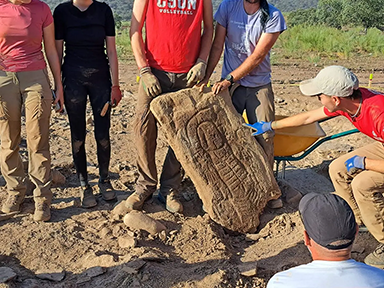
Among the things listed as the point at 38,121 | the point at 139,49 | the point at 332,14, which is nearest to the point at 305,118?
the point at 139,49

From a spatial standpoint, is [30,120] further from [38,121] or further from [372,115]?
[372,115]

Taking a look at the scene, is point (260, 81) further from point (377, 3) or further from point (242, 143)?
point (377, 3)

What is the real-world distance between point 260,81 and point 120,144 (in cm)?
240

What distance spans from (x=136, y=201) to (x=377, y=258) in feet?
6.61

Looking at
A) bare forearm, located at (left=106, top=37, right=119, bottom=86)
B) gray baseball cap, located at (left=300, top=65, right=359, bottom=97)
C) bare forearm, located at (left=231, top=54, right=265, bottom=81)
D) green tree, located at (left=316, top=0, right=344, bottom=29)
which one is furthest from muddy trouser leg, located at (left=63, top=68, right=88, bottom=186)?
green tree, located at (left=316, top=0, right=344, bottom=29)

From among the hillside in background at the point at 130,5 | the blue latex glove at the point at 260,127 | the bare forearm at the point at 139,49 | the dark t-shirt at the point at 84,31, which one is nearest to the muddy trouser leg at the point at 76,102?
the dark t-shirt at the point at 84,31

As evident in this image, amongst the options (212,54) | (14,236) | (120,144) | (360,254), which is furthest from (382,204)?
(120,144)

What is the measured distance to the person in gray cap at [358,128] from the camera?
3215mm

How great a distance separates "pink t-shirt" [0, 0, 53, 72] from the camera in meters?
3.55

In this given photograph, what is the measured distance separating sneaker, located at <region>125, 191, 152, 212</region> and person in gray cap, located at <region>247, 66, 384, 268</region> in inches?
49.6

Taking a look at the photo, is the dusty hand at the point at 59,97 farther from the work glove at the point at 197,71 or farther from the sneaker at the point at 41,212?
the work glove at the point at 197,71

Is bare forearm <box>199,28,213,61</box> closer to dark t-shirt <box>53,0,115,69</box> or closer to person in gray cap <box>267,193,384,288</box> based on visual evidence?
dark t-shirt <box>53,0,115,69</box>

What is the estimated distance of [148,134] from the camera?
160 inches

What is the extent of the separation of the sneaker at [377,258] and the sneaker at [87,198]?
2.34 meters
